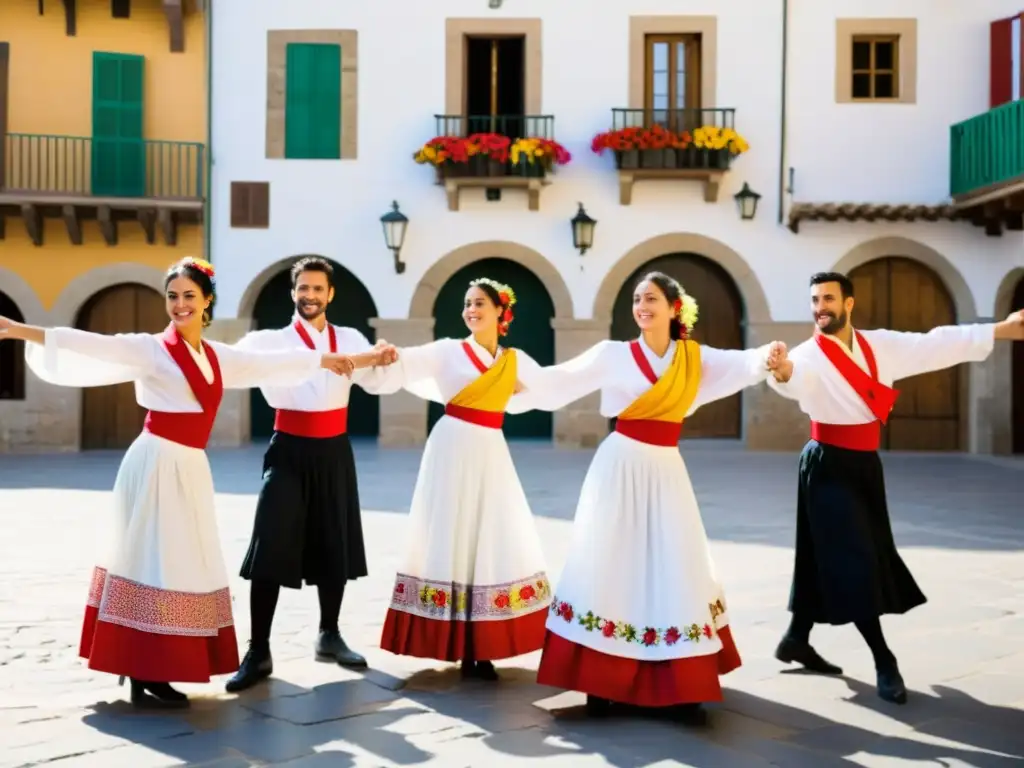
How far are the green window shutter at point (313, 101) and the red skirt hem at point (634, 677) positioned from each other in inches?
514

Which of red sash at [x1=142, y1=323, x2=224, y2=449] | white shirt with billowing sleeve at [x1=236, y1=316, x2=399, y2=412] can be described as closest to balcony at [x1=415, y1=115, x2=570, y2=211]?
white shirt with billowing sleeve at [x1=236, y1=316, x2=399, y2=412]

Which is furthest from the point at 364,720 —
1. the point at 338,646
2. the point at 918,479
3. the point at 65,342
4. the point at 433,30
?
the point at 433,30

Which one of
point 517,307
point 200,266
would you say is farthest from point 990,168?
point 200,266

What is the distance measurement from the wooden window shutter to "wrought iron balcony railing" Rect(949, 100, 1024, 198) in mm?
717

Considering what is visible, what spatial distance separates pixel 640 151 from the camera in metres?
16.0

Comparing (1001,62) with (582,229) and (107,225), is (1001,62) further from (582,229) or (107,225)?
(107,225)

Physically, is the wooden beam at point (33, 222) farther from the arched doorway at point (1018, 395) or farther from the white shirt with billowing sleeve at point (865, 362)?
the arched doorway at point (1018, 395)

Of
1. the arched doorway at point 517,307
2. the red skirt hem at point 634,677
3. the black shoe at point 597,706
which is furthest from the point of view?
the arched doorway at point 517,307

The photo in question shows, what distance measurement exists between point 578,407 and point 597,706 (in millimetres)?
11891

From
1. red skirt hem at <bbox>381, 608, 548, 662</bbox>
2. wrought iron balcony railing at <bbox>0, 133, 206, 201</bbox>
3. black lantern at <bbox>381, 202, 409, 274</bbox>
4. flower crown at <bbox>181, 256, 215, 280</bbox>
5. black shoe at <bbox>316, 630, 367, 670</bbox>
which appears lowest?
black shoe at <bbox>316, 630, 367, 670</bbox>

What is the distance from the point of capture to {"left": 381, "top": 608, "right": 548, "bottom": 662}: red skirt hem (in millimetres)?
5090

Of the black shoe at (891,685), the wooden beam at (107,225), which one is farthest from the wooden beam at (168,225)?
the black shoe at (891,685)

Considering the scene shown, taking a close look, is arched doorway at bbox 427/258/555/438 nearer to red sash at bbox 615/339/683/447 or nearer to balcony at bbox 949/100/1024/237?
balcony at bbox 949/100/1024/237

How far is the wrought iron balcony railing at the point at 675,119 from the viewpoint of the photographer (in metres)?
16.3
